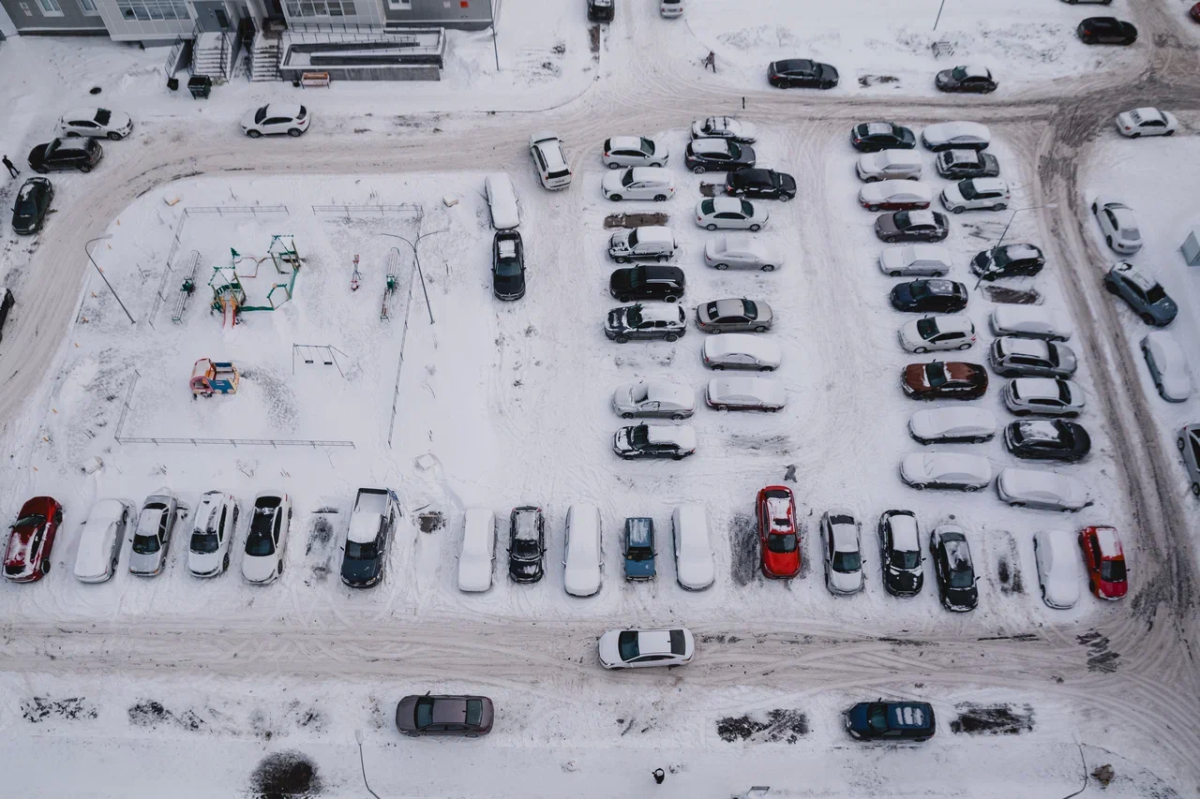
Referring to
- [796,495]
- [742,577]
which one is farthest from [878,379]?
[742,577]

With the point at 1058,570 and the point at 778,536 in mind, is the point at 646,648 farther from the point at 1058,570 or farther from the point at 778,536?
the point at 1058,570

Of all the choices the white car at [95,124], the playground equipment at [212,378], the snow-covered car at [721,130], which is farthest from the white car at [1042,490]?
the white car at [95,124]

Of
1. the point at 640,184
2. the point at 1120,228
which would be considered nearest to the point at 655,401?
the point at 640,184

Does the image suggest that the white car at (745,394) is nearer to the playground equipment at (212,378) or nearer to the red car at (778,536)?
the red car at (778,536)

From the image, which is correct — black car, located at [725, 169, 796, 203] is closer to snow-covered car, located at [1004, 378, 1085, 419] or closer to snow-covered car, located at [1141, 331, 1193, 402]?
snow-covered car, located at [1004, 378, 1085, 419]

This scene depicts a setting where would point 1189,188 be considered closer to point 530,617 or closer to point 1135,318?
point 1135,318

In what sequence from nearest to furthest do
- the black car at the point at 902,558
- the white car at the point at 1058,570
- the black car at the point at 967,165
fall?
1. the white car at the point at 1058,570
2. the black car at the point at 902,558
3. the black car at the point at 967,165
